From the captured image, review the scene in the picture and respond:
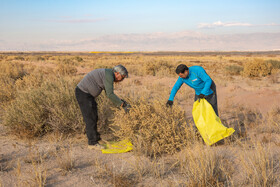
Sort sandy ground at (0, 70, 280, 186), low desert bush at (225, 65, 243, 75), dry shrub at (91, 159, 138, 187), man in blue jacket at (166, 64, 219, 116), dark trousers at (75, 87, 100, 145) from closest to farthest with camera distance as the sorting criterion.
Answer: dry shrub at (91, 159, 138, 187) → sandy ground at (0, 70, 280, 186) → dark trousers at (75, 87, 100, 145) → man in blue jacket at (166, 64, 219, 116) → low desert bush at (225, 65, 243, 75)

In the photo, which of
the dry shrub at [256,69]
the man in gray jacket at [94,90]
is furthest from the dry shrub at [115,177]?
the dry shrub at [256,69]

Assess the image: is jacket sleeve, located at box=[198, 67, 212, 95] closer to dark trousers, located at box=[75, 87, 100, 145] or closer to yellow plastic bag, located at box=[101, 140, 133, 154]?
yellow plastic bag, located at box=[101, 140, 133, 154]

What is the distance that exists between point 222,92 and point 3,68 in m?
11.1

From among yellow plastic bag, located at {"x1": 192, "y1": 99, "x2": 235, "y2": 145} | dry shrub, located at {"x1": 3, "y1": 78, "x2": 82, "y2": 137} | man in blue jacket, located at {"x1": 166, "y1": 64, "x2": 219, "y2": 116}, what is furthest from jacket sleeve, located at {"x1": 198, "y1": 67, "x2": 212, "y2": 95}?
dry shrub, located at {"x1": 3, "y1": 78, "x2": 82, "y2": 137}

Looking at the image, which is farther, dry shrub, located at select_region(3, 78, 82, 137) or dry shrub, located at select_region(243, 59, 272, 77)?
dry shrub, located at select_region(243, 59, 272, 77)

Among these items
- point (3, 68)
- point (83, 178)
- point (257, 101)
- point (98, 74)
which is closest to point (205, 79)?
point (98, 74)

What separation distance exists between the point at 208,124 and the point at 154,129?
912 millimetres

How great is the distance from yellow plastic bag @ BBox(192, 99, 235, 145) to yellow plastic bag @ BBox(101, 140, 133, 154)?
128cm

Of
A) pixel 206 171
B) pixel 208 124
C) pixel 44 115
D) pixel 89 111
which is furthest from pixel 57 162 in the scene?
pixel 208 124

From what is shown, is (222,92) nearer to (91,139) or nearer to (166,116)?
(166,116)

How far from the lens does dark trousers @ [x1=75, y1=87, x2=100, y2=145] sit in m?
3.99

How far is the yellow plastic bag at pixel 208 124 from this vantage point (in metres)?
3.76

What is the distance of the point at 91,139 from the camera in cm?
418

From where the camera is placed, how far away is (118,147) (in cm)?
412
